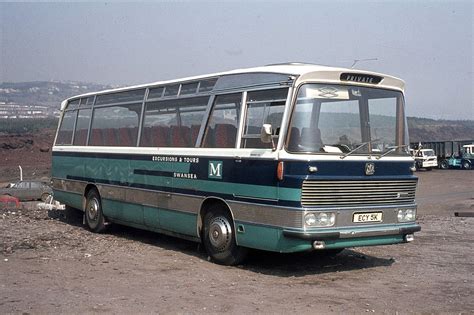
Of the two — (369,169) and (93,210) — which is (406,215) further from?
(93,210)

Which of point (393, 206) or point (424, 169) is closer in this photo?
point (393, 206)

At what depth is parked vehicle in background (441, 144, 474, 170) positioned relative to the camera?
205 feet

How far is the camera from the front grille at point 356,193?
841cm

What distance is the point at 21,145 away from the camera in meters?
65.9

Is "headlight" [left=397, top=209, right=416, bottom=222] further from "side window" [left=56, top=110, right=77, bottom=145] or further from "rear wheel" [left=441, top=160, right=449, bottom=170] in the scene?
"rear wheel" [left=441, top=160, right=449, bottom=170]

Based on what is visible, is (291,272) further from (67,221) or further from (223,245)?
(67,221)

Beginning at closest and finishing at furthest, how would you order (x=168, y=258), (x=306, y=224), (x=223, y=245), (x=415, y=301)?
1. (x=415, y=301)
2. (x=306, y=224)
3. (x=223, y=245)
4. (x=168, y=258)

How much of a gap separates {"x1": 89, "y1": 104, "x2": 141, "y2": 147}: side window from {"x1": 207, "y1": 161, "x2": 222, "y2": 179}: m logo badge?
9.42 ft

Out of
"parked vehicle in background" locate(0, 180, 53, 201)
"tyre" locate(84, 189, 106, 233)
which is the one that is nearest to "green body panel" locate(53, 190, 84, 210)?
"tyre" locate(84, 189, 106, 233)

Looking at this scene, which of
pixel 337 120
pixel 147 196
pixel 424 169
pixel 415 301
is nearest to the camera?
pixel 415 301

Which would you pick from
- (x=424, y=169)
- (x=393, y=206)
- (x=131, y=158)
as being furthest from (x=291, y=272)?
(x=424, y=169)

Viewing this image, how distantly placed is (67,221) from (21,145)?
175 ft

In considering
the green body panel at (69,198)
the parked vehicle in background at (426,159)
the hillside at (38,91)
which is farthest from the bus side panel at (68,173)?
the hillside at (38,91)

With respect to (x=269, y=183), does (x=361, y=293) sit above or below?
below
